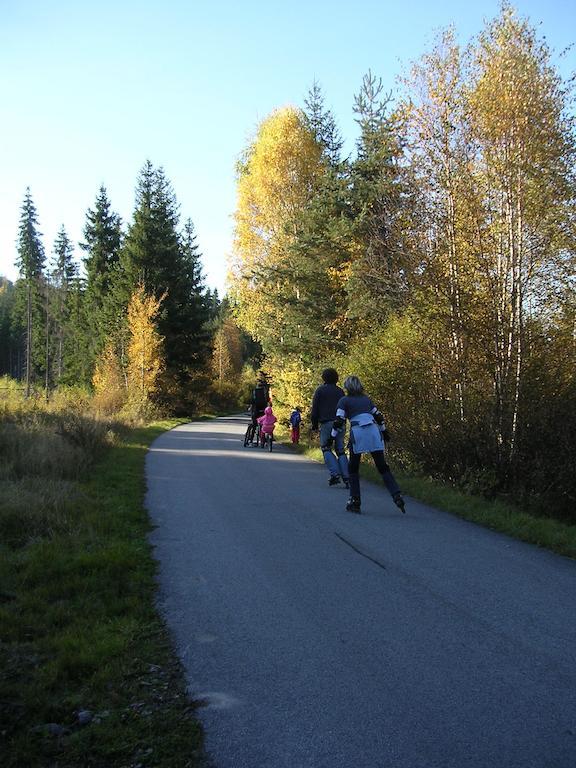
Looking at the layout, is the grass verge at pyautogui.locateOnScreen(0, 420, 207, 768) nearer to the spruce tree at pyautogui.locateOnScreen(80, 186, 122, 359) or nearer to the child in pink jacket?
the child in pink jacket

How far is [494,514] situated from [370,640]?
16.0 ft

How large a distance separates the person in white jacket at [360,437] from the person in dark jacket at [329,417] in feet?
6.34

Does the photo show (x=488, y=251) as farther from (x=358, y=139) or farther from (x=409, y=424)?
(x=358, y=139)

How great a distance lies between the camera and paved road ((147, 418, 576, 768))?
2.94 meters

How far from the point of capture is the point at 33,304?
72.1 meters

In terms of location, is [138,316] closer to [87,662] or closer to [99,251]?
[99,251]

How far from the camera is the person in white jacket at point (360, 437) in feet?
28.1

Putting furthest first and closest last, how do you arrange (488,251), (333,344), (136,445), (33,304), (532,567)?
(33,304) < (333,344) < (136,445) < (488,251) < (532,567)

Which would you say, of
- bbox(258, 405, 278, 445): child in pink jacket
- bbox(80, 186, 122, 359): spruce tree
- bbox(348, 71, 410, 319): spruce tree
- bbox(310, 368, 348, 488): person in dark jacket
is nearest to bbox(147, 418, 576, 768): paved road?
bbox(310, 368, 348, 488): person in dark jacket

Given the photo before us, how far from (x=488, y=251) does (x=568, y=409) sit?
3070 millimetres

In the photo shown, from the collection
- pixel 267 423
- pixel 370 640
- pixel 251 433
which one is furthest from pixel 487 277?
pixel 251 433

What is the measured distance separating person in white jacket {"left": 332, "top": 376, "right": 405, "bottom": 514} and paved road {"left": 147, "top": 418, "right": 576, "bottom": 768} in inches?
19.2

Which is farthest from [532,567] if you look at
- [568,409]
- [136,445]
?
[136,445]

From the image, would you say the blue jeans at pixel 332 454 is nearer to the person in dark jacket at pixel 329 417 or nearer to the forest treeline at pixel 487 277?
the person in dark jacket at pixel 329 417
